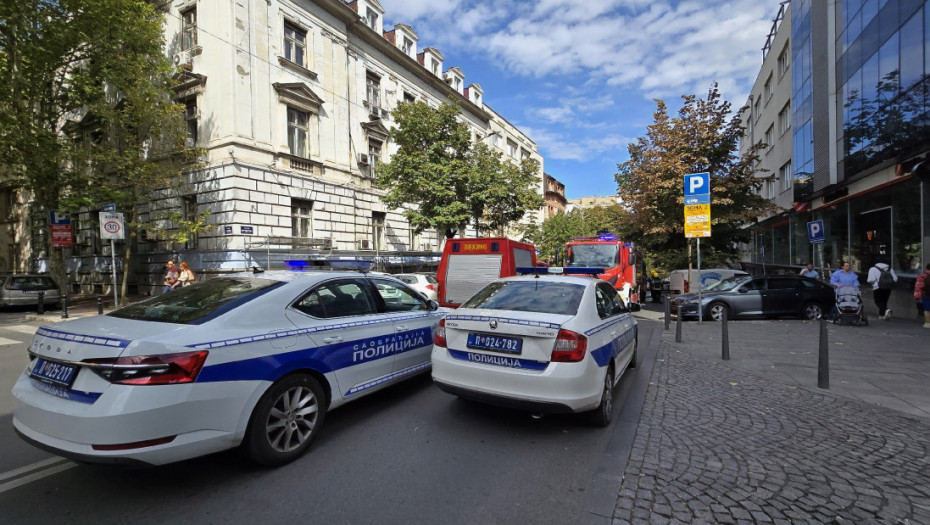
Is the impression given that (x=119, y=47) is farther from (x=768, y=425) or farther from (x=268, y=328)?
(x=768, y=425)

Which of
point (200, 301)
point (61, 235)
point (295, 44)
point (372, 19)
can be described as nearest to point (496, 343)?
point (200, 301)

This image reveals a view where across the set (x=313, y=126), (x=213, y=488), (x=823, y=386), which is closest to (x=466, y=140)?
(x=313, y=126)

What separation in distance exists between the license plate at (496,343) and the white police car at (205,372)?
3.52 ft

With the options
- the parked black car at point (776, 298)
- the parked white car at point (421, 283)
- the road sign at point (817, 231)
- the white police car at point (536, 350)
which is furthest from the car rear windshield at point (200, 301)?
the road sign at point (817, 231)

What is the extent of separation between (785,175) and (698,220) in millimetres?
18582

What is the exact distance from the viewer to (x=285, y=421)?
348 cm

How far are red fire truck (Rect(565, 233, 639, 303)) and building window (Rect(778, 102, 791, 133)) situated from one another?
53.6ft

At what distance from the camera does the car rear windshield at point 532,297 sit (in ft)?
14.6

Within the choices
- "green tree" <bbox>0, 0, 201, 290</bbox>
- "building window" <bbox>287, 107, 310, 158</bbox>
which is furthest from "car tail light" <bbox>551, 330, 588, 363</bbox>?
"building window" <bbox>287, 107, 310, 158</bbox>

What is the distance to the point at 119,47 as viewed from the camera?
1562cm

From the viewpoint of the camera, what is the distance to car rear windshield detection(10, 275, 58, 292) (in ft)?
51.6

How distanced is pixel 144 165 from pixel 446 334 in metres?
16.7

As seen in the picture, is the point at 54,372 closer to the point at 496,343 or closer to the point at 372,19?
the point at 496,343

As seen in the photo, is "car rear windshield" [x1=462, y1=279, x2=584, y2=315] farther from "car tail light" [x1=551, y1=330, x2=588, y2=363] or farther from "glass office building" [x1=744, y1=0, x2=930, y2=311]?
"glass office building" [x1=744, y1=0, x2=930, y2=311]
